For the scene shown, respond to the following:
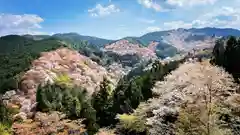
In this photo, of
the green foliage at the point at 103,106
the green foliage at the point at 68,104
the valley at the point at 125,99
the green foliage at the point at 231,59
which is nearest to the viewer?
the valley at the point at 125,99

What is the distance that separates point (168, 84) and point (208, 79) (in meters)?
8.09

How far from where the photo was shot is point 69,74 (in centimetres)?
10394

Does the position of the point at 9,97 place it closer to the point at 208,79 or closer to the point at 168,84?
the point at 168,84

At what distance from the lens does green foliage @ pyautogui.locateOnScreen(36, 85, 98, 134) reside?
170 feet

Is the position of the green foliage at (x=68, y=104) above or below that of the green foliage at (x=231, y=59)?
below

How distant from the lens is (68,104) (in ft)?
201

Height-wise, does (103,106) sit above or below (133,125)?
below

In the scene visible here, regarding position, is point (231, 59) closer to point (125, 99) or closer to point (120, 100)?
point (125, 99)

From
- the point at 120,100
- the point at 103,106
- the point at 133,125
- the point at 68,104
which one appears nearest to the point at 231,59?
the point at 120,100

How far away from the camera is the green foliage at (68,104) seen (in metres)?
51.7

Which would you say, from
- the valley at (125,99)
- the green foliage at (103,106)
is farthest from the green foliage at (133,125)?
the green foliage at (103,106)

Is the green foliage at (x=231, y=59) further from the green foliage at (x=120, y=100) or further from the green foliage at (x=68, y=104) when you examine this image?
the green foliage at (x=68, y=104)

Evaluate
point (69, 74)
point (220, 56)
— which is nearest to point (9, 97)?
point (69, 74)

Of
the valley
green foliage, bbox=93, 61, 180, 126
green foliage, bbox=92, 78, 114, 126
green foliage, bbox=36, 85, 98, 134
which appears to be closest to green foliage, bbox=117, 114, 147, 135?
the valley
